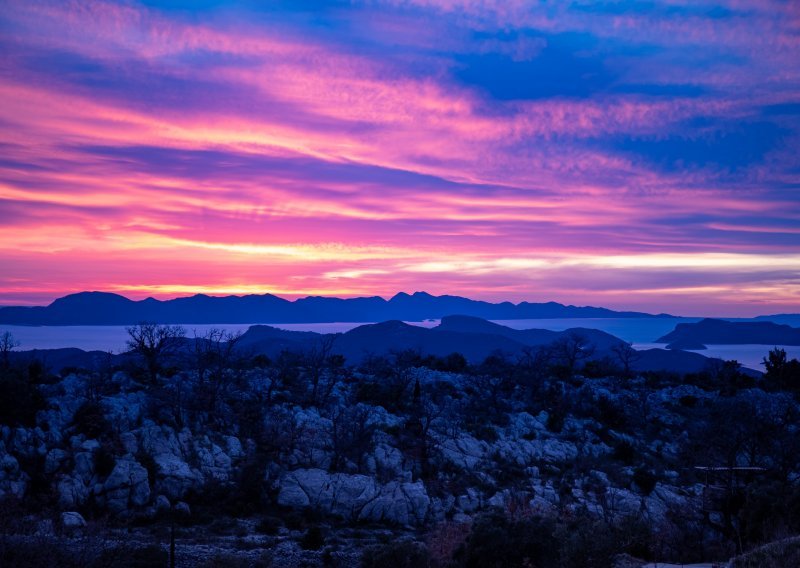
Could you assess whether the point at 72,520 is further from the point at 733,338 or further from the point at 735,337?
the point at 735,337

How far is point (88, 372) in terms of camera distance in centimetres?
5294

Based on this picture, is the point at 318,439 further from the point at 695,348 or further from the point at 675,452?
the point at 695,348

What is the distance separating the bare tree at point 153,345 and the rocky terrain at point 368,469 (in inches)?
14.5

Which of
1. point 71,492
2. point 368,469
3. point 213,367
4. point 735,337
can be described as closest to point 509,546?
point 368,469

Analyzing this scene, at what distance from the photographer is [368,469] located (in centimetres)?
4184

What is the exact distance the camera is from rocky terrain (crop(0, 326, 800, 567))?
27750mm

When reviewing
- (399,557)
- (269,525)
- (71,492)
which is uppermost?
(71,492)

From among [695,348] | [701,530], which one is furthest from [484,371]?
[695,348]

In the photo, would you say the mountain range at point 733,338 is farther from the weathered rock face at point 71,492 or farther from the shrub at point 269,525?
the weathered rock face at point 71,492

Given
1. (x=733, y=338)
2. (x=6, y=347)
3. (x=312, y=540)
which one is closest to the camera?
(x=312, y=540)

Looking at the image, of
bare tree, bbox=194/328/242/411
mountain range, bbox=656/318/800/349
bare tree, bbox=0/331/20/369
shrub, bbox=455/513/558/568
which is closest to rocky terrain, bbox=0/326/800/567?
shrub, bbox=455/513/558/568

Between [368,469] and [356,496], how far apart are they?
10.3 feet

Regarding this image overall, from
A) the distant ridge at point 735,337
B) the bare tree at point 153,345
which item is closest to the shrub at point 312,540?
the bare tree at point 153,345

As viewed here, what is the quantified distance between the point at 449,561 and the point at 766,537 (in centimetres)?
1450
